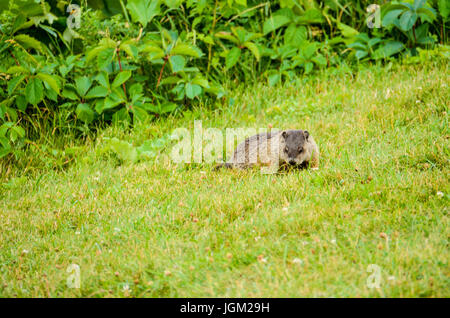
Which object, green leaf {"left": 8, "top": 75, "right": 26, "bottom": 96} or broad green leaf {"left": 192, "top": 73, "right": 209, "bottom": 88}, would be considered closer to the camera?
Answer: green leaf {"left": 8, "top": 75, "right": 26, "bottom": 96}

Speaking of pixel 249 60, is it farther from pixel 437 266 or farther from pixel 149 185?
pixel 437 266

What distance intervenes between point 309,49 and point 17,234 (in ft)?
14.8

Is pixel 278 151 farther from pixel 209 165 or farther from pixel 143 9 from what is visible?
pixel 143 9

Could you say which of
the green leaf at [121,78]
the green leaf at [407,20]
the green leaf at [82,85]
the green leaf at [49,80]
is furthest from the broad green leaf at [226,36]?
the green leaf at [49,80]

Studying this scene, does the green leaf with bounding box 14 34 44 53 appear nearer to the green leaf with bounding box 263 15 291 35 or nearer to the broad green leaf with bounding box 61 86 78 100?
the broad green leaf with bounding box 61 86 78 100

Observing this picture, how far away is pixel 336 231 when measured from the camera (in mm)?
2951

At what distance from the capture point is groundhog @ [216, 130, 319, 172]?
4.17 m

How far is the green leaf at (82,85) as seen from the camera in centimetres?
543

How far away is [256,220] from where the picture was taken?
3.21m

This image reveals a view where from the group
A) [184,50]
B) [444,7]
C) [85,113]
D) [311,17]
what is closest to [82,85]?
[85,113]

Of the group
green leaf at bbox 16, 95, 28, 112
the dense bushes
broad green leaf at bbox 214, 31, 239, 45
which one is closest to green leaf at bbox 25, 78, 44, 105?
the dense bushes

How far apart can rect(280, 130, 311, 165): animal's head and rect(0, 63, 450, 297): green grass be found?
0.48ft

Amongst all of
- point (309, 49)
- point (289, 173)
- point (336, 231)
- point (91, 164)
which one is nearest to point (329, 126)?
point (289, 173)

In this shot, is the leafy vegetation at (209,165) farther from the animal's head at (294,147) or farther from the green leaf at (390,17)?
the animal's head at (294,147)
